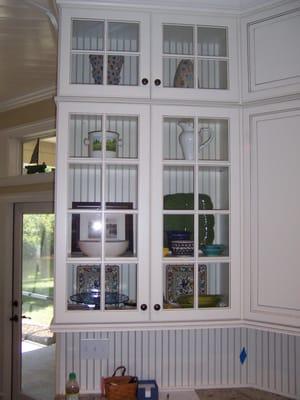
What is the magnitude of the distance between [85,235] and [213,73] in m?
0.96

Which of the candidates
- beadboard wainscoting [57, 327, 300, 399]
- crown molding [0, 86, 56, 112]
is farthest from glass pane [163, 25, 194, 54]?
crown molding [0, 86, 56, 112]

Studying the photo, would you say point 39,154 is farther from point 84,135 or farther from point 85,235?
point 85,235

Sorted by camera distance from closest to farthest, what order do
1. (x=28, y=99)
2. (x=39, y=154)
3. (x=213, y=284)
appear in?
1. (x=213, y=284)
2. (x=28, y=99)
3. (x=39, y=154)

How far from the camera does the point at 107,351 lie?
6.27 ft

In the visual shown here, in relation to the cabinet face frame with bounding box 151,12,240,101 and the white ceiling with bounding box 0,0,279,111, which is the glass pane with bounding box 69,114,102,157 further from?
the white ceiling with bounding box 0,0,279,111

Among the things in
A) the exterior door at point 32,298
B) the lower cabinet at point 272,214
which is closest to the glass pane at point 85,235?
the lower cabinet at point 272,214

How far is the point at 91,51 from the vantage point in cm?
173

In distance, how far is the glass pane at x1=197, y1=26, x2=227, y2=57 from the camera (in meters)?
1.79

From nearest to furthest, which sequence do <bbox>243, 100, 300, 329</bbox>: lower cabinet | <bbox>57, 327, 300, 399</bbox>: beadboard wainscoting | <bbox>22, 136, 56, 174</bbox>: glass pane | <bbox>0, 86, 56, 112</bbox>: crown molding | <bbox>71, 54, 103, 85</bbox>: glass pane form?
<bbox>243, 100, 300, 329</bbox>: lower cabinet, <bbox>71, 54, 103, 85</bbox>: glass pane, <bbox>57, 327, 300, 399</bbox>: beadboard wainscoting, <bbox>0, 86, 56, 112</bbox>: crown molding, <bbox>22, 136, 56, 174</bbox>: glass pane

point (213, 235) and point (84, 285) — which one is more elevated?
point (213, 235)

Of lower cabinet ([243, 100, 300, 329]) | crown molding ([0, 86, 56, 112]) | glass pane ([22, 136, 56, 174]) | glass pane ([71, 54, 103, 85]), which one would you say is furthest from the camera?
glass pane ([22, 136, 56, 174])

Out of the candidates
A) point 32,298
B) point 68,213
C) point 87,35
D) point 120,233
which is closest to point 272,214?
point 120,233

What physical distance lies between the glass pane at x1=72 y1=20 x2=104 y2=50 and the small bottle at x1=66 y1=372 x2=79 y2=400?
153cm

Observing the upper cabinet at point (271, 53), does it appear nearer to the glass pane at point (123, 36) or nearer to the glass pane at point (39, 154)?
the glass pane at point (123, 36)
